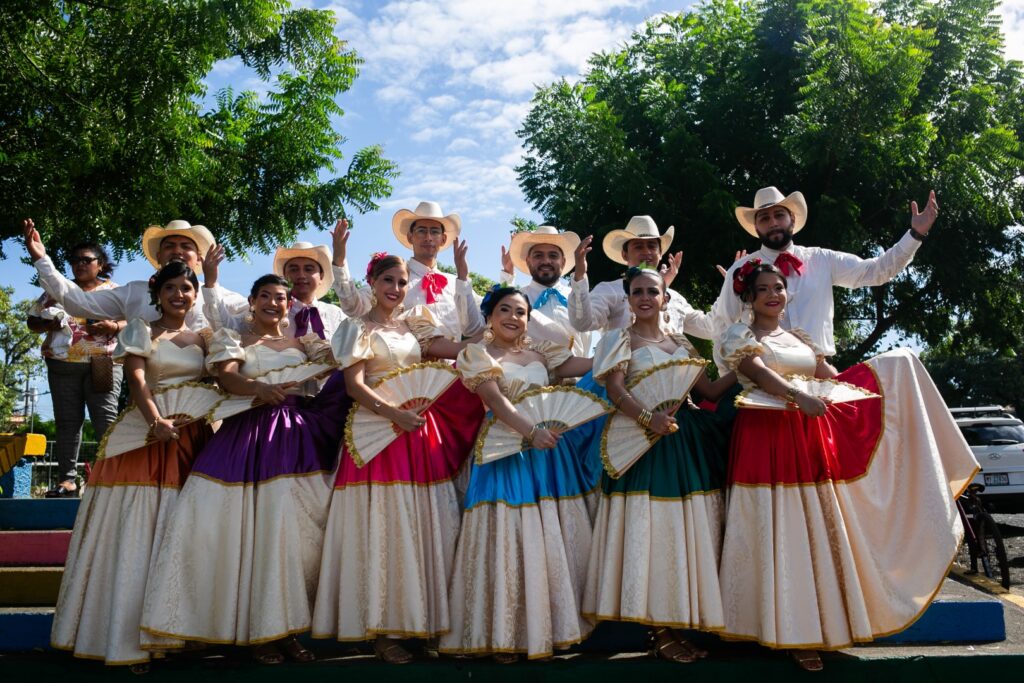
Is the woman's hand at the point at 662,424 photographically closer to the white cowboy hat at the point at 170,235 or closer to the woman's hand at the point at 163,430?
the woman's hand at the point at 163,430

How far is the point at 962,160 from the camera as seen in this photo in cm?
1095

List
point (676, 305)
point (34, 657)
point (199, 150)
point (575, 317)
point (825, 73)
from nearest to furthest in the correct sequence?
point (34, 657), point (575, 317), point (676, 305), point (199, 150), point (825, 73)

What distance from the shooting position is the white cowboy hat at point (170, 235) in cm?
488

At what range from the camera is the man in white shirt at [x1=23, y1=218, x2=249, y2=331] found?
4617 mm

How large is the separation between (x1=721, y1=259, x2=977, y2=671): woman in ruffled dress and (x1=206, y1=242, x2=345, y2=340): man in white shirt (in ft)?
7.12

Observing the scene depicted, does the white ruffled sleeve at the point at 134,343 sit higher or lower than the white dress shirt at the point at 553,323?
lower

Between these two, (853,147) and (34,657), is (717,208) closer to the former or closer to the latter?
(853,147)

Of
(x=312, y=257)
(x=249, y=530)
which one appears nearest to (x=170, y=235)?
(x=312, y=257)

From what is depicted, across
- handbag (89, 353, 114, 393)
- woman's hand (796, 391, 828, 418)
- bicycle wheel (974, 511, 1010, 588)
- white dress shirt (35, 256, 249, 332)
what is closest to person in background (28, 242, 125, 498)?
handbag (89, 353, 114, 393)

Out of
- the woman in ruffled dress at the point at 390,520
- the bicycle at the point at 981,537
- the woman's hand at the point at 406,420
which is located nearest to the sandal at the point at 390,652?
the woman in ruffled dress at the point at 390,520

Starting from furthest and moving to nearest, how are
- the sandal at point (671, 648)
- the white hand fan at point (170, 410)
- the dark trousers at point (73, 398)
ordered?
the dark trousers at point (73, 398) < the white hand fan at point (170, 410) < the sandal at point (671, 648)

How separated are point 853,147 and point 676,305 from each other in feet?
22.0

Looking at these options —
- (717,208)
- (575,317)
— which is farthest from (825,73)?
(575,317)

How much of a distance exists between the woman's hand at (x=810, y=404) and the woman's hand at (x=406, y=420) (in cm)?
171
